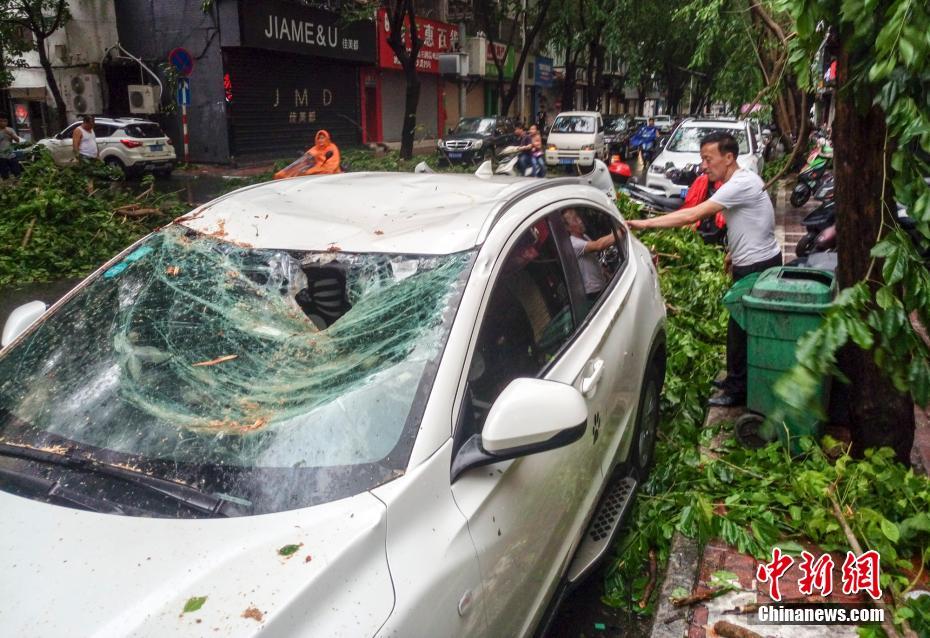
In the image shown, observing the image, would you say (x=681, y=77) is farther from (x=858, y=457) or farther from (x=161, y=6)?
(x=858, y=457)

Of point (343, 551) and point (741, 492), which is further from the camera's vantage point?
point (741, 492)

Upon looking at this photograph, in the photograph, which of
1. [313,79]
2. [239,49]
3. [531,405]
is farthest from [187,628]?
[313,79]

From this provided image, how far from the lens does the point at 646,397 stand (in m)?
3.95

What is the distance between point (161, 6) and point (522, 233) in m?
24.3

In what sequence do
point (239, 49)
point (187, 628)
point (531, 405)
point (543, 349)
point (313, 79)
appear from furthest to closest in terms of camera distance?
1. point (313, 79)
2. point (239, 49)
3. point (543, 349)
4. point (531, 405)
5. point (187, 628)

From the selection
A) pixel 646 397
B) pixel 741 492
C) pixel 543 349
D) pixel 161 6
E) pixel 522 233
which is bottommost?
pixel 741 492

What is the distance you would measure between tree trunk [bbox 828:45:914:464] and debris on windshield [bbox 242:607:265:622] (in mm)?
2731

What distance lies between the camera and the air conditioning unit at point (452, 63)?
33344 mm

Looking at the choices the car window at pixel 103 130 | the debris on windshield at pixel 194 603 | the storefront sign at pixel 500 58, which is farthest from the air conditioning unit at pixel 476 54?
the debris on windshield at pixel 194 603

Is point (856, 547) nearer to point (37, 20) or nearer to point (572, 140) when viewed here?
point (572, 140)

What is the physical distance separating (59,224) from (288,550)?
30.7ft

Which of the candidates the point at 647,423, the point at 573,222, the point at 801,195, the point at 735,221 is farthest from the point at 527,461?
the point at 801,195

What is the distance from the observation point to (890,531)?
306cm

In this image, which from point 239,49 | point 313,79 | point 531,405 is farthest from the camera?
point 313,79
